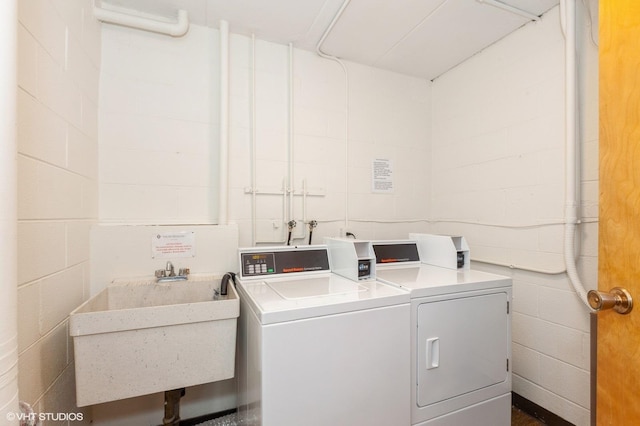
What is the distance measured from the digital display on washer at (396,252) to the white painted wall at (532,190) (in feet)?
1.99

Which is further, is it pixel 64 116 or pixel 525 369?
pixel 525 369

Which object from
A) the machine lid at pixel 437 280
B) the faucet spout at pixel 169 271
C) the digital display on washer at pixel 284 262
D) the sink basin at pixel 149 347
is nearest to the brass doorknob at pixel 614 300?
the machine lid at pixel 437 280

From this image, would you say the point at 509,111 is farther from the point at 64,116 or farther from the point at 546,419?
the point at 64,116

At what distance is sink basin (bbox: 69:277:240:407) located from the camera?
3.58 feet

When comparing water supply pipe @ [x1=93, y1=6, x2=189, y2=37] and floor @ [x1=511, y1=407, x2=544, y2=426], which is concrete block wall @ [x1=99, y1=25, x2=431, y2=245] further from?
floor @ [x1=511, y1=407, x2=544, y2=426]

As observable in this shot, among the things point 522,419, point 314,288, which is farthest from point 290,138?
point 522,419

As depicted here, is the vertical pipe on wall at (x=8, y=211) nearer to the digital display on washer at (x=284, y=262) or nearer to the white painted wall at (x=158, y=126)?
the digital display on washer at (x=284, y=262)

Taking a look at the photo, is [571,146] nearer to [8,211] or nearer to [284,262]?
[284,262]

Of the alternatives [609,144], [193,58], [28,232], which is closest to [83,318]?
[28,232]

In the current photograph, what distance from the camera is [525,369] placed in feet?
6.11

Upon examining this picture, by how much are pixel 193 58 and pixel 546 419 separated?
10.5ft

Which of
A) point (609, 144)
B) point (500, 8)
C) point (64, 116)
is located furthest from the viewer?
point (500, 8)

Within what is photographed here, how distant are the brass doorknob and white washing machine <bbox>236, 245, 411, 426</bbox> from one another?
0.62 metres

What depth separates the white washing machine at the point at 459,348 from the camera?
4.22 feet
